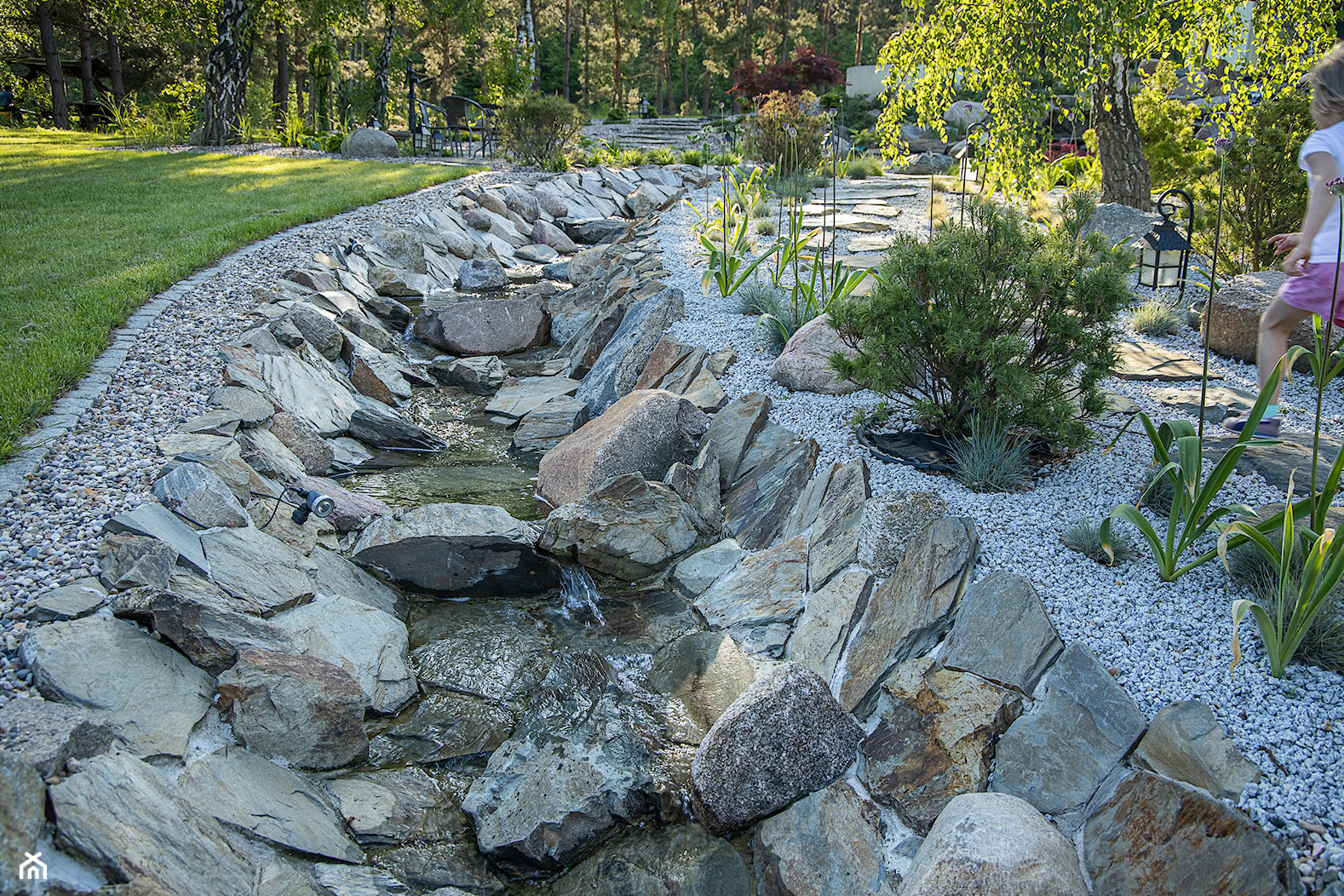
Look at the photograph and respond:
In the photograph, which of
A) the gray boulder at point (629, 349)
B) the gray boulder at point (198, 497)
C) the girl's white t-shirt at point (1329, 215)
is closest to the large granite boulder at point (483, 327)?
the gray boulder at point (629, 349)

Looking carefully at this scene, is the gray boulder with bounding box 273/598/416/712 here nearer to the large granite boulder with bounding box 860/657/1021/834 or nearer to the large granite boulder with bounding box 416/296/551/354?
the large granite boulder with bounding box 860/657/1021/834

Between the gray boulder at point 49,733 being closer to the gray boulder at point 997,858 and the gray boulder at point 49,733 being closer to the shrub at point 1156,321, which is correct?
the gray boulder at point 997,858

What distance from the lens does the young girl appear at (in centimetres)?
327

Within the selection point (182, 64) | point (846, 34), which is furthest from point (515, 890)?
point (846, 34)

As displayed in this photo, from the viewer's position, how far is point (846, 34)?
3788 centimetres

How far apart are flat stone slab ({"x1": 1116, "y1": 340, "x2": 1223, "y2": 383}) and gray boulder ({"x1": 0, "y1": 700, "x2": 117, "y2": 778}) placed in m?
4.45

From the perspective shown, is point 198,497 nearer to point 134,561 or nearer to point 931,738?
point 134,561

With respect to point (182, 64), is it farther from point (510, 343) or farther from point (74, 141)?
point (510, 343)

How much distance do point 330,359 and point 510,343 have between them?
1.82 metres

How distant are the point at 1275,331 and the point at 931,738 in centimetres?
234

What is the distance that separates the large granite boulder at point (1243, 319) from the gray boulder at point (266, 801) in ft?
15.4

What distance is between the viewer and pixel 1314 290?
335cm

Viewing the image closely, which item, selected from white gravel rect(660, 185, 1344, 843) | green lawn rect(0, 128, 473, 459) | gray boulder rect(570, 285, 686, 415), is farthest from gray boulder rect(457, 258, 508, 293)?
white gravel rect(660, 185, 1344, 843)

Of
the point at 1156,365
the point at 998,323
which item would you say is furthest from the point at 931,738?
the point at 1156,365
